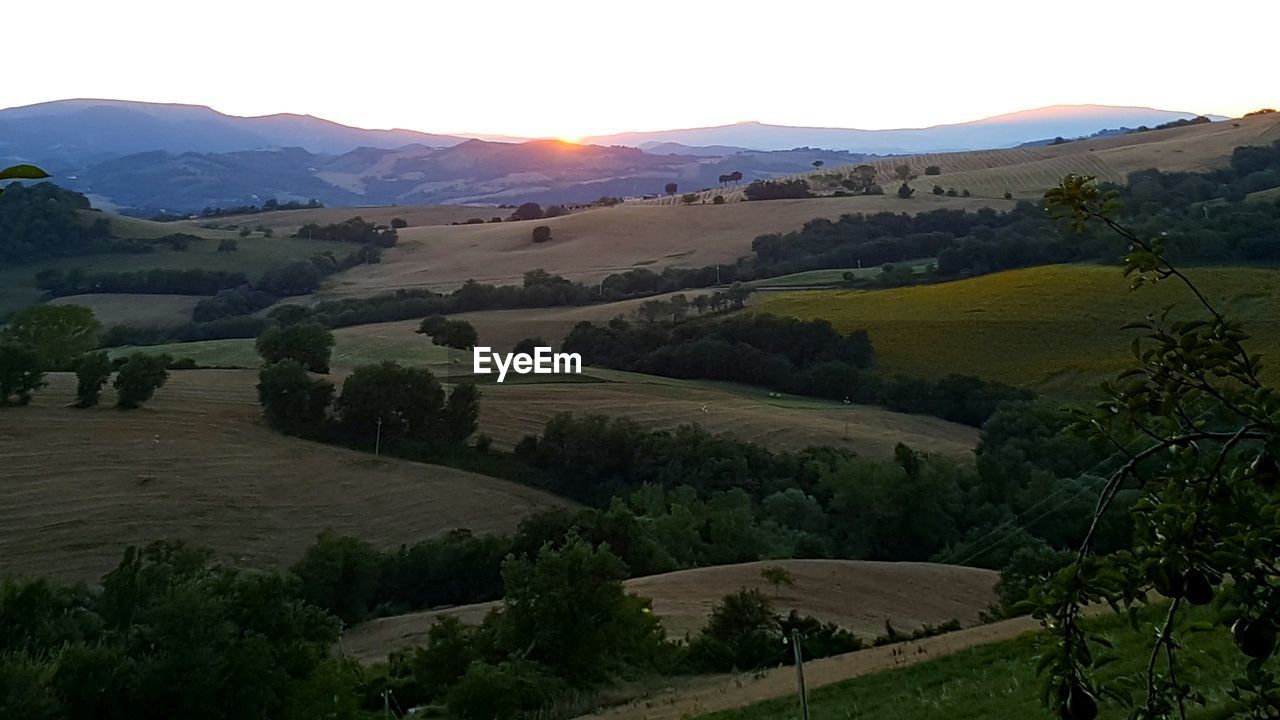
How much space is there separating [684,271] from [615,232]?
75.7 ft

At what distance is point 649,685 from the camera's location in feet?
59.7

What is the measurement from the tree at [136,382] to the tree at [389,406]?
7.31m

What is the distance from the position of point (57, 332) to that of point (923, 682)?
46.4 meters

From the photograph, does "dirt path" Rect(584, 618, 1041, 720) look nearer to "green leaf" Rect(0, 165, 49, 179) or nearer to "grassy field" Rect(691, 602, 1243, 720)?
"grassy field" Rect(691, 602, 1243, 720)

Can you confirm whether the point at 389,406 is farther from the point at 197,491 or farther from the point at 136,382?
the point at 136,382

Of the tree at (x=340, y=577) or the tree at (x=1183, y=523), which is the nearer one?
the tree at (x=1183, y=523)

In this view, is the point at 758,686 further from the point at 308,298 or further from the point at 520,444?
the point at 308,298

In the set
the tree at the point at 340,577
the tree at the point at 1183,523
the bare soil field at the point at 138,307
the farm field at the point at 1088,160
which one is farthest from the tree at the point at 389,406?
the farm field at the point at 1088,160

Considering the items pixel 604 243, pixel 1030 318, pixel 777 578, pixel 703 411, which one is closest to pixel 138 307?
pixel 604 243

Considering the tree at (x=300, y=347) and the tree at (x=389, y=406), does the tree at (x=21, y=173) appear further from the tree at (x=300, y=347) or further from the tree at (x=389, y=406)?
the tree at (x=300, y=347)

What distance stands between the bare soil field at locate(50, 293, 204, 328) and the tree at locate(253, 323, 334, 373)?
3528 centimetres

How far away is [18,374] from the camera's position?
38406 mm

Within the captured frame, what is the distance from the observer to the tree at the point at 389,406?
3988cm

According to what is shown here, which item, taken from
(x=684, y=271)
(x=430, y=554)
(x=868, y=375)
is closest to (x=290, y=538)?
(x=430, y=554)
